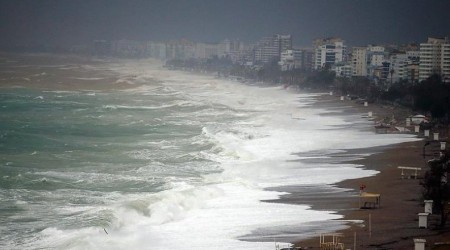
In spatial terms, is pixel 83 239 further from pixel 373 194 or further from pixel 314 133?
pixel 314 133

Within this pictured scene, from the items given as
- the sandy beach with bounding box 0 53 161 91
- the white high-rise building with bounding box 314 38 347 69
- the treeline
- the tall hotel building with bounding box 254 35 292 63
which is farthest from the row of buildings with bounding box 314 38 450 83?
the tall hotel building with bounding box 254 35 292 63

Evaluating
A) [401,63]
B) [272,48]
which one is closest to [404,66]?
[401,63]

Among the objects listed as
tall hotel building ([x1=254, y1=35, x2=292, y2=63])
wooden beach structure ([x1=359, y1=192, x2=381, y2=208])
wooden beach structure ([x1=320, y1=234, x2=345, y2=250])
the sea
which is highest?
wooden beach structure ([x1=320, y1=234, x2=345, y2=250])

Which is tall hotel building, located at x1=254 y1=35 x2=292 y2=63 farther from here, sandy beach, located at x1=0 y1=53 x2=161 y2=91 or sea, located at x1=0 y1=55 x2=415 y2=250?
sea, located at x1=0 y1=55 x2=415 y2=250

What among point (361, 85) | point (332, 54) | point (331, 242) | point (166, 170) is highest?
point (331, 242)

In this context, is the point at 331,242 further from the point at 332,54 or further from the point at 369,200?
the point at 332,54

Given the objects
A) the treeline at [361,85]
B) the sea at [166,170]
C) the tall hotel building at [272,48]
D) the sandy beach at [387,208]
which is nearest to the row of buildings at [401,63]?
the treeline at [361,85]
